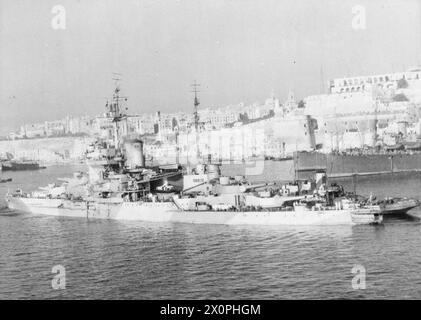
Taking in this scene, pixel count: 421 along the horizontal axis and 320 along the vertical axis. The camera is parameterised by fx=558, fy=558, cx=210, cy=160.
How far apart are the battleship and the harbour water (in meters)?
0.77

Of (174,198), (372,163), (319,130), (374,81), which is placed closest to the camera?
(174,198)

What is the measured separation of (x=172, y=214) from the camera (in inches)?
1028

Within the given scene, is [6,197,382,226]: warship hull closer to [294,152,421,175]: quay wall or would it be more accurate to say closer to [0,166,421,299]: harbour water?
[0,166,421,299]: harbour water

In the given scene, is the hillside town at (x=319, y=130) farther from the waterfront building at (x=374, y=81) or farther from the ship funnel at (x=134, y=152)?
the ship funnel at (x=134, y=152)

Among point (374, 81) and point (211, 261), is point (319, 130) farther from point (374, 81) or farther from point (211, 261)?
point (211, 261)

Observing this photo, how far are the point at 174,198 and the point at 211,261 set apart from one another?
9.56m

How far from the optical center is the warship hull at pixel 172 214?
22.8 metres

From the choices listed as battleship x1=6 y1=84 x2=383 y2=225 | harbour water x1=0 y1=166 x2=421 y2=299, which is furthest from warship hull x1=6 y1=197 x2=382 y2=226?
harbour water x1=0 y1=166 x2=421 y2=299

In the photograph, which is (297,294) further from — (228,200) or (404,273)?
(228,200)

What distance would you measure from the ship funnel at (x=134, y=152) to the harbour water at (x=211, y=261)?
1033 centimetres

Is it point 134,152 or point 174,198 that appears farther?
point 134,152

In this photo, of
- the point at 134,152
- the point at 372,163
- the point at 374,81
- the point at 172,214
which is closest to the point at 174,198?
the point at 172,214

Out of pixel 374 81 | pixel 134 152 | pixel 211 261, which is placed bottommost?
pixel 211 261

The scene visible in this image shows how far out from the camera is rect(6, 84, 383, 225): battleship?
76.8 ft
